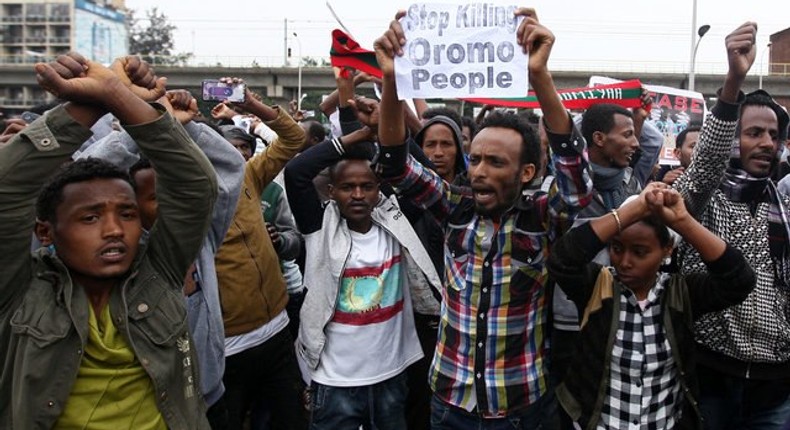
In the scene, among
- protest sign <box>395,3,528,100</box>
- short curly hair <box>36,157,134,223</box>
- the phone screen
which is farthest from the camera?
Answer: the phone screen

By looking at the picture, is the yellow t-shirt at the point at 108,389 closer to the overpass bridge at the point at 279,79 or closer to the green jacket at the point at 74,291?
the green jacket at the point at 74,291

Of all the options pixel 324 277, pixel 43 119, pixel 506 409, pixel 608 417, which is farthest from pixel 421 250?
pixel 43 119

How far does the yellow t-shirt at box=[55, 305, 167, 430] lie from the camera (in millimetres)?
1976

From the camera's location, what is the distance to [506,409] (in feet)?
8.71

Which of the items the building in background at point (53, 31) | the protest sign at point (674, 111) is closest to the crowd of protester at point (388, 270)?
the protest sign at point (674, 111)

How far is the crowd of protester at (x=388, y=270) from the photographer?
2006 mm

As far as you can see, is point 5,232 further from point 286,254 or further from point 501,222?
point 286,254

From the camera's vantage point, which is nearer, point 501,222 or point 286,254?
point 501,222

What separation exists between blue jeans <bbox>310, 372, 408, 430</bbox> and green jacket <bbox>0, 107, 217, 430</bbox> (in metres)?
0.97

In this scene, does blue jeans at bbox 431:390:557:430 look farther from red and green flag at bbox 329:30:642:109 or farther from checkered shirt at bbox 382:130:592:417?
red and green flag at bbox 329:30:642:109

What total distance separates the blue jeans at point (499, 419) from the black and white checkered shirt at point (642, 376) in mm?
241

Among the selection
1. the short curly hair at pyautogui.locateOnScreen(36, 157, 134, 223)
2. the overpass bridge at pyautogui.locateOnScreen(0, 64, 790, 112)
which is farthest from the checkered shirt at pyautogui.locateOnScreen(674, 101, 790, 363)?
the overpass bridge at pyautogui.locateOnScreen(0, 64, 790, 112)

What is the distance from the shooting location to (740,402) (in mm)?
2879

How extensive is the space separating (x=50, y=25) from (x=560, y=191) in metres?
75.6
